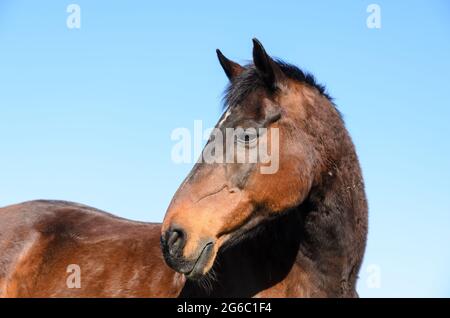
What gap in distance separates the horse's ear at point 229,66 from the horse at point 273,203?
18.2 inches

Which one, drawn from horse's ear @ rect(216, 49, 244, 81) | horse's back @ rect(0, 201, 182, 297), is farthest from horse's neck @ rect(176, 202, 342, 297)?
horse's ear @ rect(216, 49, 244, 81)

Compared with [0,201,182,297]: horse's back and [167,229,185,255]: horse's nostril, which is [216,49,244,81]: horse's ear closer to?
[0,201,182,297]: horse's back

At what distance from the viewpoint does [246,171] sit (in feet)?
17.3

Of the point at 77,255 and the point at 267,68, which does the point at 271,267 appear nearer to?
the point at 267,68

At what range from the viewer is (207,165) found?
17.5 ft

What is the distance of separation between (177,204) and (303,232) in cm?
123

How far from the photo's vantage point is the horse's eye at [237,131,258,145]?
5.37 meters

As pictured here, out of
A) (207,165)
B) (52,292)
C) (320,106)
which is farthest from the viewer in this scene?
(52,292)

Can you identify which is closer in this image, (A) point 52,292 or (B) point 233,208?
(B) point 233,208

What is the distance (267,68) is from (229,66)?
830 mm

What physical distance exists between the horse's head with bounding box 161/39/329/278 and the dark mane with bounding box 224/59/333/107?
0.01 metres

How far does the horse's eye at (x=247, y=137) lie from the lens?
537cm
